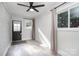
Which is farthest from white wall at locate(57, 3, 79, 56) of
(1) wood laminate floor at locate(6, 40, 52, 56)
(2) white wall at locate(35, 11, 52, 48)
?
(2) white wall at locate(35, 11, 52, 48)

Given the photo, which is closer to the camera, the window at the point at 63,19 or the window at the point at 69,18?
the window at the point at 69,18

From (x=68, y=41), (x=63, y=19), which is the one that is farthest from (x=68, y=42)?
(x=63, y=19)

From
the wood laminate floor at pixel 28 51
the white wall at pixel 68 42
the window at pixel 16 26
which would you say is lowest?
the wood laminate floor at pixel 28 51

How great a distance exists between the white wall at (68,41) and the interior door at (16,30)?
14.1 ft

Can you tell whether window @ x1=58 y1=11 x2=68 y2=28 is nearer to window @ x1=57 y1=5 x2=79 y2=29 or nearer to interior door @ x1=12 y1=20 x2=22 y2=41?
window @ x1=57 y1=5 x2=79 y2=29

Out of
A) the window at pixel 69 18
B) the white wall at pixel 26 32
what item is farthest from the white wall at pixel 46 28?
the white wall at pixel 26 32

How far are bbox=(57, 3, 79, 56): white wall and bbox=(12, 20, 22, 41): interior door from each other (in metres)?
4.30

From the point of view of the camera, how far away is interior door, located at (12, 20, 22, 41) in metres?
6.63

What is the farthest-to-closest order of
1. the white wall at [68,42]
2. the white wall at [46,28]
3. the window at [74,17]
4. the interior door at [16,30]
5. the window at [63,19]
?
the interior door at [16,30] < the white wall at [46,28] < the window at [63,19] < the window at [74,17] < the white wall at [68,42]

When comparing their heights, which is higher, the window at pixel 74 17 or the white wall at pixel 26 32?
the window at pixel 74 17

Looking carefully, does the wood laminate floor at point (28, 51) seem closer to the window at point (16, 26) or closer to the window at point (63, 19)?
the window at point (63, 19)

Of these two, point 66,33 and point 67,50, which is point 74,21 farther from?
point 67,50

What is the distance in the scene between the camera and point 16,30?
22.1ft

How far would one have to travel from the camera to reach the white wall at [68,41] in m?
2.42
